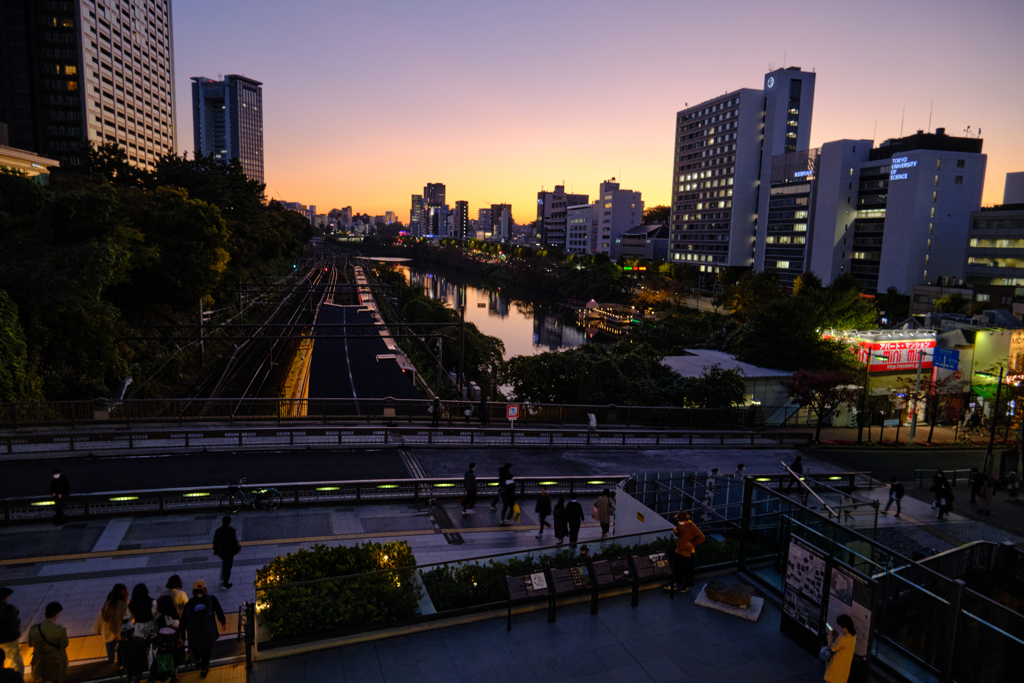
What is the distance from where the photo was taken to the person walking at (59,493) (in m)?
12.0

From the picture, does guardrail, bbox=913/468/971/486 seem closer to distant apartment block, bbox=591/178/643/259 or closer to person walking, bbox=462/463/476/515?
person walking, bbox=462/463/476/515

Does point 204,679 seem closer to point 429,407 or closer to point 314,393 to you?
point 429,407

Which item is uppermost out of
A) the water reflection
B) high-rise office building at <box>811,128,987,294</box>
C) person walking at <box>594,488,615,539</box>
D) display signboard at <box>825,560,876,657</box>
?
high-rise office building at <box>811,128,987,294</box>

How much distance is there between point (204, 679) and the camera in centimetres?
723

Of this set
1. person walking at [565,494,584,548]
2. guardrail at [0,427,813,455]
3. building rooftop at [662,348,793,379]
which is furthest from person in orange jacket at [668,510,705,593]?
building rooftop at [662,348,793,379]

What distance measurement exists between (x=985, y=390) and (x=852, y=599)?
39179 millimetres

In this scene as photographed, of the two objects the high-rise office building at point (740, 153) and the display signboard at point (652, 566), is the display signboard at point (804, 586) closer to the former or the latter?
the display signboard at point (652, 566)

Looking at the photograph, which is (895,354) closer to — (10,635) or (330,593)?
(330,593)

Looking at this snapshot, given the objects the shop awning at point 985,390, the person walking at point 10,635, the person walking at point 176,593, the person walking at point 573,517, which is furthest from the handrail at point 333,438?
the shop awning at point 985,390

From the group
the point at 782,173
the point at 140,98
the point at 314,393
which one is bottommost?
the point at 314,393

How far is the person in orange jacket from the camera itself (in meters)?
9.25

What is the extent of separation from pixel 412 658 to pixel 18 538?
867 cm

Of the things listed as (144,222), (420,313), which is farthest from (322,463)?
(420,313)

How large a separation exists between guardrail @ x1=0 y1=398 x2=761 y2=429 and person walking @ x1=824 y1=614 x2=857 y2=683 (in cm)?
1716
